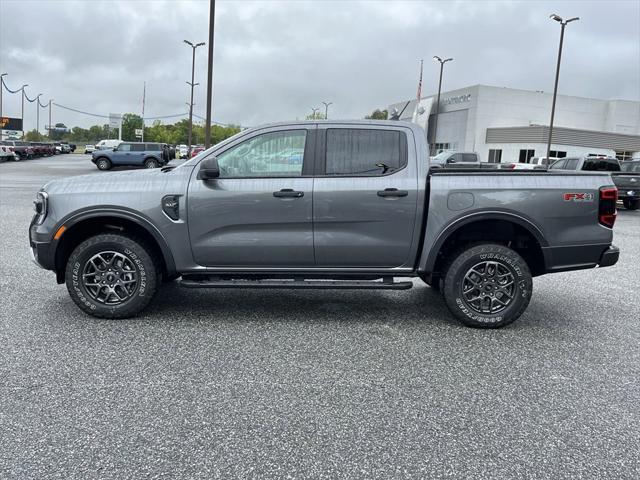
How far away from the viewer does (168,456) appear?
297 cm

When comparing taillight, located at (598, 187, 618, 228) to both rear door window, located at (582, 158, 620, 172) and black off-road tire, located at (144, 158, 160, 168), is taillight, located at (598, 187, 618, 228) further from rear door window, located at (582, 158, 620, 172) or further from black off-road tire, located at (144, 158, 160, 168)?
black off-road tire, located at (144, 158, 160, 168)

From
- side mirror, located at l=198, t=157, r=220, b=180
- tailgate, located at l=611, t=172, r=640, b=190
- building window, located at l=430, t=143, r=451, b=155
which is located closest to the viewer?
side mirror, located at l=198, t=157, r=220, b=180

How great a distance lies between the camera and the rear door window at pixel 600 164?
19.3m

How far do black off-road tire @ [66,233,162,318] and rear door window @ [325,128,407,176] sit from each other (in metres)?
1.87

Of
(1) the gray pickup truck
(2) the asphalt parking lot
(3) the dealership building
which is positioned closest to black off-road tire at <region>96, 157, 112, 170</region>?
(3) the dealership building

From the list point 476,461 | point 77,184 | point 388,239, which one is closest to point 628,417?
point 476,461

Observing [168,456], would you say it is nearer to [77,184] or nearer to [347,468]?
[347,468]

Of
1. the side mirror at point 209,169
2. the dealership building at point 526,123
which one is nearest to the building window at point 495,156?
the dealership building at point 526,123

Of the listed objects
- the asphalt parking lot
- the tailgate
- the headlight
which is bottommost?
the asphalt parking lot

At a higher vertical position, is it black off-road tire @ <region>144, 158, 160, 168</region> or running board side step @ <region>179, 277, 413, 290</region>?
black off-road tire @ <region>144, 158, 160, 168</region>

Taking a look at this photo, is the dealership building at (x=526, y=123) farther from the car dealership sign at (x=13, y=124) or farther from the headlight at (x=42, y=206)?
the car dealership sign at (x=13, y=124)

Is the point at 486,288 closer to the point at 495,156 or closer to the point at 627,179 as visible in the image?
the point at 627,179

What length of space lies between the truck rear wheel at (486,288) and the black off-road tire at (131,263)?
2751mm

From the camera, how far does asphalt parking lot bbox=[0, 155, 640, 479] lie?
9.77ft
